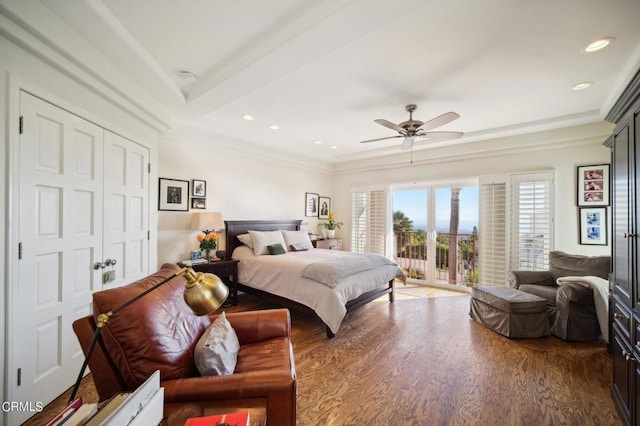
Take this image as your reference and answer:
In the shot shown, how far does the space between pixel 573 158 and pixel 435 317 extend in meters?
3.04

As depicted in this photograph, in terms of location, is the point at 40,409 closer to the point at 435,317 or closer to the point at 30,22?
the point at 30,22

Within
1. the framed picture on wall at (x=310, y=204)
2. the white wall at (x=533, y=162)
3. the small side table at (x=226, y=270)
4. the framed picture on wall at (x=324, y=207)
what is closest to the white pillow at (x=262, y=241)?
the small side table at (x=226, y=270)

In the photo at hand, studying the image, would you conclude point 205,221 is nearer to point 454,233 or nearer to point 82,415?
point 82,415

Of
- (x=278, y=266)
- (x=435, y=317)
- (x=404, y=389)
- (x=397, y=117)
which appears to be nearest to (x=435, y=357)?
(x=404, y=389)

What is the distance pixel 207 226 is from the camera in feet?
12.4

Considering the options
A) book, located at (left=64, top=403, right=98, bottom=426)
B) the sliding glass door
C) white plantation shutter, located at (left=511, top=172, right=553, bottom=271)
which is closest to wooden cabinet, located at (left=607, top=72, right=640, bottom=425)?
white plantation shutter, located at (left=511, top=172, right=553, bottom=271)

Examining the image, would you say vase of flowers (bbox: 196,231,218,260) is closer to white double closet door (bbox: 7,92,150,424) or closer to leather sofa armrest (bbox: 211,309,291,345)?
white double closet door (bbox: 7,92,150,424)

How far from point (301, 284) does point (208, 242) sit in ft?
5.42

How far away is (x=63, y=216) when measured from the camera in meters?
1.96

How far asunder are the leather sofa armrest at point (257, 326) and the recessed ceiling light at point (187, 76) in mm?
2266

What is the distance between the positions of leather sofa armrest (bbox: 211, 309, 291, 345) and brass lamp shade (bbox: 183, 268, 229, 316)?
1.07 meters

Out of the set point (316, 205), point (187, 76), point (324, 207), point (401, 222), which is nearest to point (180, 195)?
point (187, 76)

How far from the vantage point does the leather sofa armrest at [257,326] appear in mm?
1883

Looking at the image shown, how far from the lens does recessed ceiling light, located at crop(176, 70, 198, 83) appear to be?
2.51 metres
